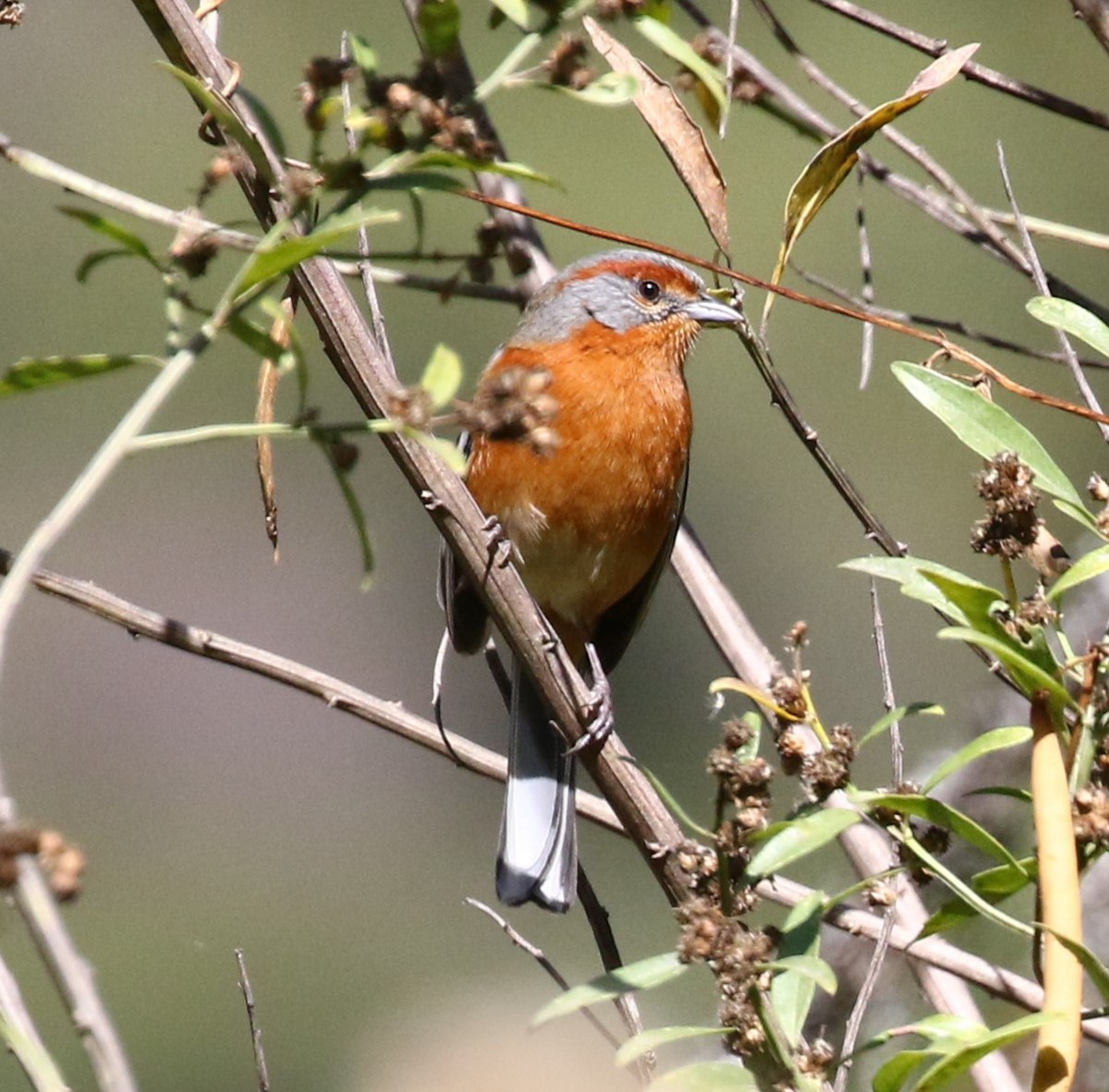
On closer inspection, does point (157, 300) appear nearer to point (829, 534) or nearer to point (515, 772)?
point (829, 534)

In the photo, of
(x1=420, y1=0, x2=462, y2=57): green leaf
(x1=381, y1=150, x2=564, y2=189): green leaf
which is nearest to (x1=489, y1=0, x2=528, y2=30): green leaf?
(x1=420, y1=0, x2=462, y2=57): green leaf

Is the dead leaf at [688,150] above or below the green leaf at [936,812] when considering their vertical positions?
above

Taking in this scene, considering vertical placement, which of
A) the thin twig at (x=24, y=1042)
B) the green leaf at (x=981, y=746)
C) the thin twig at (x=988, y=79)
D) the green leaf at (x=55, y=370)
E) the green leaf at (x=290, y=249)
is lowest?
the thin twig at (x=24, y=1042)

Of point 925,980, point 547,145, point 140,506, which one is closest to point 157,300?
point 140,506

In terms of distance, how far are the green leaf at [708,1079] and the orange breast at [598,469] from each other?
2559mm

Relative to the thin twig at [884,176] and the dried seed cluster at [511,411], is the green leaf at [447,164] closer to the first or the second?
the dried seed cluster at [511,411]

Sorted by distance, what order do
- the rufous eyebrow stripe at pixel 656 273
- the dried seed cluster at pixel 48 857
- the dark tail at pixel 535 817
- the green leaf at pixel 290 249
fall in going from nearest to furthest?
the dried seed cluster at pixel 48 857
the green leaf at pixel 290 249
the dark tail at pixel 535 817
the rufous eyebrow stripe at pixel 656 273

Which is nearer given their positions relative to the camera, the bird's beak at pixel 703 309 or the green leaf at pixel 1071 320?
the green leaf at pixel 1071 320

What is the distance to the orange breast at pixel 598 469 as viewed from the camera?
4.08 metres

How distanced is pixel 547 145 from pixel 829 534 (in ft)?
10.4

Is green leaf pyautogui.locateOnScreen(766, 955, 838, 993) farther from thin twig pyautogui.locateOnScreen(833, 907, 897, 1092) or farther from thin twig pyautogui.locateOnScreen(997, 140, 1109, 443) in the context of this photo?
thin twig pyautogui.locateOnScreen(997, 140, 1109, 443)

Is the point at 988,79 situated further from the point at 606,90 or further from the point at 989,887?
the point at 989,887

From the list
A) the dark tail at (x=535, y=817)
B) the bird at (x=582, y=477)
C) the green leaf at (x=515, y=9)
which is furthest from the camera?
the bird at (x=582, y=477)

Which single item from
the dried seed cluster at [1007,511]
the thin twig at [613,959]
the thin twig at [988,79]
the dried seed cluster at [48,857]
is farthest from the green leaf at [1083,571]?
the thin twig at [988,79]
